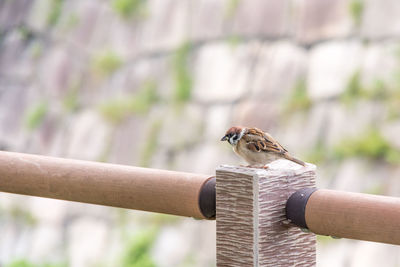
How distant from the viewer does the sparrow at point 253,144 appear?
1.93m

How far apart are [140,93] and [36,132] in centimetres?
106

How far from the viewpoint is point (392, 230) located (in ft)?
4.23

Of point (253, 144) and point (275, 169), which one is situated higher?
point (253, 144)

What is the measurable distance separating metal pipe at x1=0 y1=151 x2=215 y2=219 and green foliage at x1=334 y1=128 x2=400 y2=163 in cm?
249

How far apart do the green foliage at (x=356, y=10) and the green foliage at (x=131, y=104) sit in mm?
1471

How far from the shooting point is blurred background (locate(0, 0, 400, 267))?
4.13m

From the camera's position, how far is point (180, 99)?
507 cm

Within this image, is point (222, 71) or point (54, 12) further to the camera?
point (54, 12)

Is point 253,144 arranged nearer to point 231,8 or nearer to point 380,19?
point 380,19

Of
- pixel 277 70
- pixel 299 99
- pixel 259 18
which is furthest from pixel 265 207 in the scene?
pixel 259 18

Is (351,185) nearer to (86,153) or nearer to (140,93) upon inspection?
(140,93)

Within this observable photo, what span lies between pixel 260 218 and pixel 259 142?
0.57 metres

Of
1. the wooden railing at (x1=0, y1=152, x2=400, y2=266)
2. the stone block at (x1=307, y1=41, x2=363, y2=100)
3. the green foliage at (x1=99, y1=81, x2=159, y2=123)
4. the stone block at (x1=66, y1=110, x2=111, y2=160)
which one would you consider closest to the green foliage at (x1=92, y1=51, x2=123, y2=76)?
the green foliage at (x1=99, y1=81, x2=159, y2=123)

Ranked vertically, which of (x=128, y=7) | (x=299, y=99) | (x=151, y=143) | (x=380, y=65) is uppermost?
(x=128, y=7)
